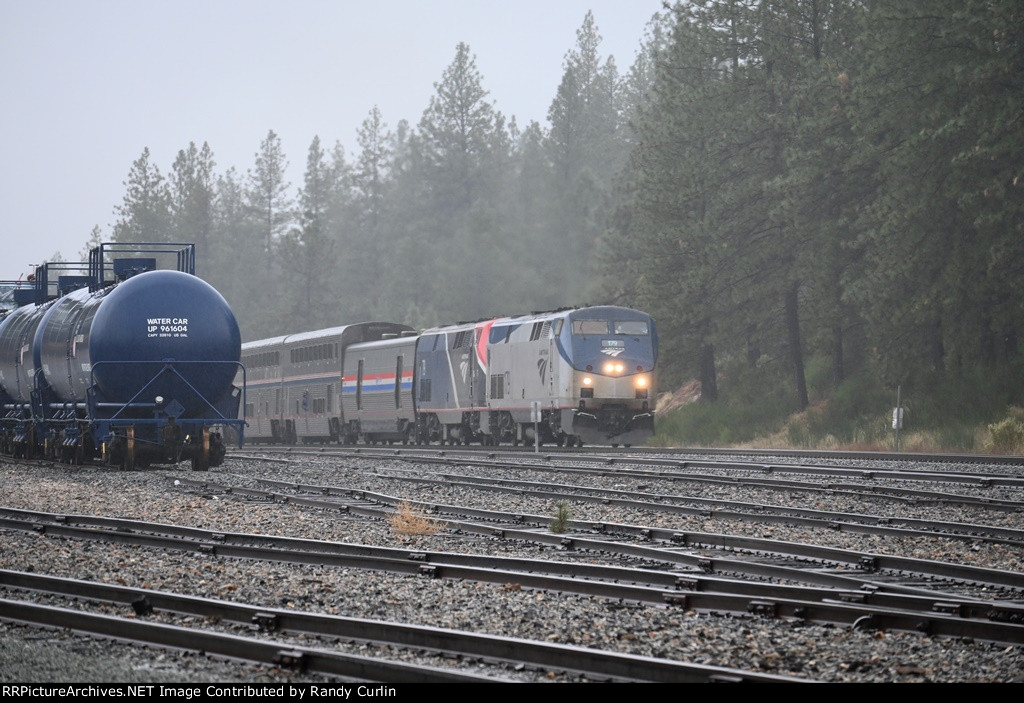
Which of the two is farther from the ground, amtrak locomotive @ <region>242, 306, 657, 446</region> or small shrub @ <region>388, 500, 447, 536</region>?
amtrak locomotive @ <region>242, 306, 657, 446</region>

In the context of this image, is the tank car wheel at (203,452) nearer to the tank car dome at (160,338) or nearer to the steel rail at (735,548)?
the tank car dome at (160,338)

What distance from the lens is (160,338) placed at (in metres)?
25.1

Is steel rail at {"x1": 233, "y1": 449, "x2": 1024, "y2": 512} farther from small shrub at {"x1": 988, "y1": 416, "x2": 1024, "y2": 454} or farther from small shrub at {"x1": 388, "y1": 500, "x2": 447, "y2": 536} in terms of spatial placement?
small shrub at {"x1": 988, "y1": 416, "x2": 1024, "y2": 454}

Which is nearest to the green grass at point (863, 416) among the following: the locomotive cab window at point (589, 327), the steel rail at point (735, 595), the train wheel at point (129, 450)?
the locomotive cab window at point (589, 327)

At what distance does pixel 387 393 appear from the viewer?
140 ft

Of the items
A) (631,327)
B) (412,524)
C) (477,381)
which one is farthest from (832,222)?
(412,524)

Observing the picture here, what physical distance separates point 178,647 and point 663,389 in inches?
1743

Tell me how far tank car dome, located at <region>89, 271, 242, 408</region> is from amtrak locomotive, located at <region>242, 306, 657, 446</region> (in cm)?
836

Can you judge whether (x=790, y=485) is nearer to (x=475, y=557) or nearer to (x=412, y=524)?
(x=412, y=524)

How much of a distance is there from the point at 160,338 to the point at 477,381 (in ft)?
43.4

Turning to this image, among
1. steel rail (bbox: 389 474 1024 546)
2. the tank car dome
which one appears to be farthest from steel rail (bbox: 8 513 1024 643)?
the tank car dome

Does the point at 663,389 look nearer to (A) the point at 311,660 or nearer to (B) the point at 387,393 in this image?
(B) the point at 387,393

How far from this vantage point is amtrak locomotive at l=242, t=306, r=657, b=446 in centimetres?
3328

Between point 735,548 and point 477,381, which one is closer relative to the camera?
point 735,548
